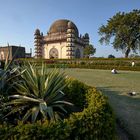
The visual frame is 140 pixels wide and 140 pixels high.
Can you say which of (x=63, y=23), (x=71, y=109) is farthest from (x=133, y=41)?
(x=71, y=109)

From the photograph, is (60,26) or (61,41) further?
(60,26)

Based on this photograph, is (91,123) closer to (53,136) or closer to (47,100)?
(53,136)

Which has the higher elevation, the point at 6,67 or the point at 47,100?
the point at 6,67

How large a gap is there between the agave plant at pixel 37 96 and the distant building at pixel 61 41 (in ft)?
224

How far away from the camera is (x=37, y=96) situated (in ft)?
16.0

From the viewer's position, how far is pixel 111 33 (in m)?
50.5

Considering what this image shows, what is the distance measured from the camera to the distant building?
73.9 m

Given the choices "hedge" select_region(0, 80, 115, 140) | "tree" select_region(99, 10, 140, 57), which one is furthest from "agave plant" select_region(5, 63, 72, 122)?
"tree" select_region(99, 10, 140, 57)

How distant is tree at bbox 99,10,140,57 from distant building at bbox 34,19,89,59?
897 inches

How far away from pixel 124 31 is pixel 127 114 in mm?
41706

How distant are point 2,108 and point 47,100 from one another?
93cm

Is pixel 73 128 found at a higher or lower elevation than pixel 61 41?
lower

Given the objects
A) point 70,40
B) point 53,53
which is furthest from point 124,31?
point 53,53

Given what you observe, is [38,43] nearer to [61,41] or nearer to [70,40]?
[61,41]
